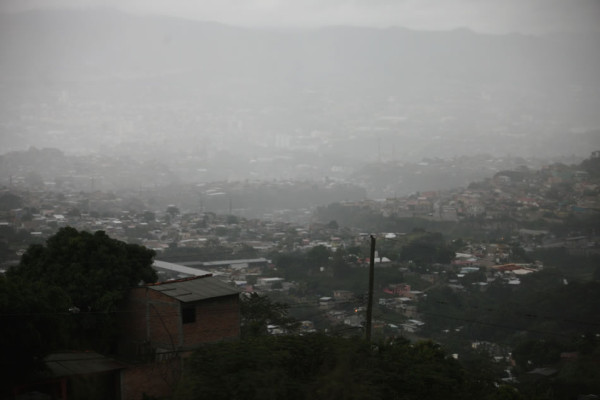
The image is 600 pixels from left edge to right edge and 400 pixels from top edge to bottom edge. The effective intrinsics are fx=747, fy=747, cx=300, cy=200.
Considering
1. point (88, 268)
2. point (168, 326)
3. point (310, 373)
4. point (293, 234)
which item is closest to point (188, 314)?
point (168, 326)

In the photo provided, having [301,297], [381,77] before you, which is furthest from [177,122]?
[301,297]

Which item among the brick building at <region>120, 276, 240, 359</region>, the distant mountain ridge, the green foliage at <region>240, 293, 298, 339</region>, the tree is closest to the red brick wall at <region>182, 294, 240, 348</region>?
the brick building at <region>120, 276, 240, 359</region>

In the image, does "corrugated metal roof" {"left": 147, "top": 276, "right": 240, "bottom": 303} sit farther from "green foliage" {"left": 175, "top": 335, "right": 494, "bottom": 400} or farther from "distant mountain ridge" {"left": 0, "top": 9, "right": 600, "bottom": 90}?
"distant mountain ridge" {"left": 0, "top": 9, "right": 600, "bottom": 90}

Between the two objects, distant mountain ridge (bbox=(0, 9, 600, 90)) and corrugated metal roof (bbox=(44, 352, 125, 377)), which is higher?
distant mountain ridge (bbox=(0, 9, 600, 90))

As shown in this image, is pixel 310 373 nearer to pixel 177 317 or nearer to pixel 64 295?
pixel 177 317

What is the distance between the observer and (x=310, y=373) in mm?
7559

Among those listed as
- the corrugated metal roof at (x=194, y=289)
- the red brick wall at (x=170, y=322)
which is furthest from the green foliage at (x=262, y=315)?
the red brick wall at (x=170, y=322)

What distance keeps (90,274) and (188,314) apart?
1.69 meters

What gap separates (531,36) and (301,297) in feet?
533

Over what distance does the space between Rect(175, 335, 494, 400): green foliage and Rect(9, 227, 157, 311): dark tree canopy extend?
300 centimetres

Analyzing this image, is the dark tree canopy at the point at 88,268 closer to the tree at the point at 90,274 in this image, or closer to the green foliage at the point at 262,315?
the tree at the point at 90,274

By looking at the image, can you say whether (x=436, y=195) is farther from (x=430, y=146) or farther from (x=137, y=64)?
(x=137, y=64)

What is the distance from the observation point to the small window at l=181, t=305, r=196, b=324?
31.2 feet

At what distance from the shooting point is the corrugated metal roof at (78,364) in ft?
27.1
